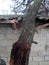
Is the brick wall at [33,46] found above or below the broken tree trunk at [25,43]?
below

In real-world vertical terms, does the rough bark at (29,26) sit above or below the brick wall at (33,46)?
above

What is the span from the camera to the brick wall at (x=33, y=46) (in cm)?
817

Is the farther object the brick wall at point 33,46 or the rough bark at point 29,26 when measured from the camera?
the brick wall at point 33,46

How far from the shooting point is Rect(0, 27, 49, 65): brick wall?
8.17m

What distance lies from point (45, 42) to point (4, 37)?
123cm

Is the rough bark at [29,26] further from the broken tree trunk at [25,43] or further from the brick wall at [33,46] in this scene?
the brick wall at [33,46]

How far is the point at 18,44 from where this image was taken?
4277mm

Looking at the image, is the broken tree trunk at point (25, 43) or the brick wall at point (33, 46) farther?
the brick wall at point (33, 46)

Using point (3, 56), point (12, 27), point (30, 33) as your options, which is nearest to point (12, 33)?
point (12, 27)

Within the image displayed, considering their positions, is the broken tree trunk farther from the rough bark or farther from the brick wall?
the brick wall

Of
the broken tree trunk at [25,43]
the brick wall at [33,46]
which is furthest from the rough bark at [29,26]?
the brick wall at [33,46]

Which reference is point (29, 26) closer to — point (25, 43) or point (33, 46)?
point (25, 43)

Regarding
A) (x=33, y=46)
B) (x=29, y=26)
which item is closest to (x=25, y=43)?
(x=29, y=26)

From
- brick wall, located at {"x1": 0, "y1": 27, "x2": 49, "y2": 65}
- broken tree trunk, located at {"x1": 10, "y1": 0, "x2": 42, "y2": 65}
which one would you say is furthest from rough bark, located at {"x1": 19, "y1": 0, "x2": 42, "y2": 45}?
brick wall, located at {"x1": 0, "y1": 27, "x2": 49, "y2": 65}
